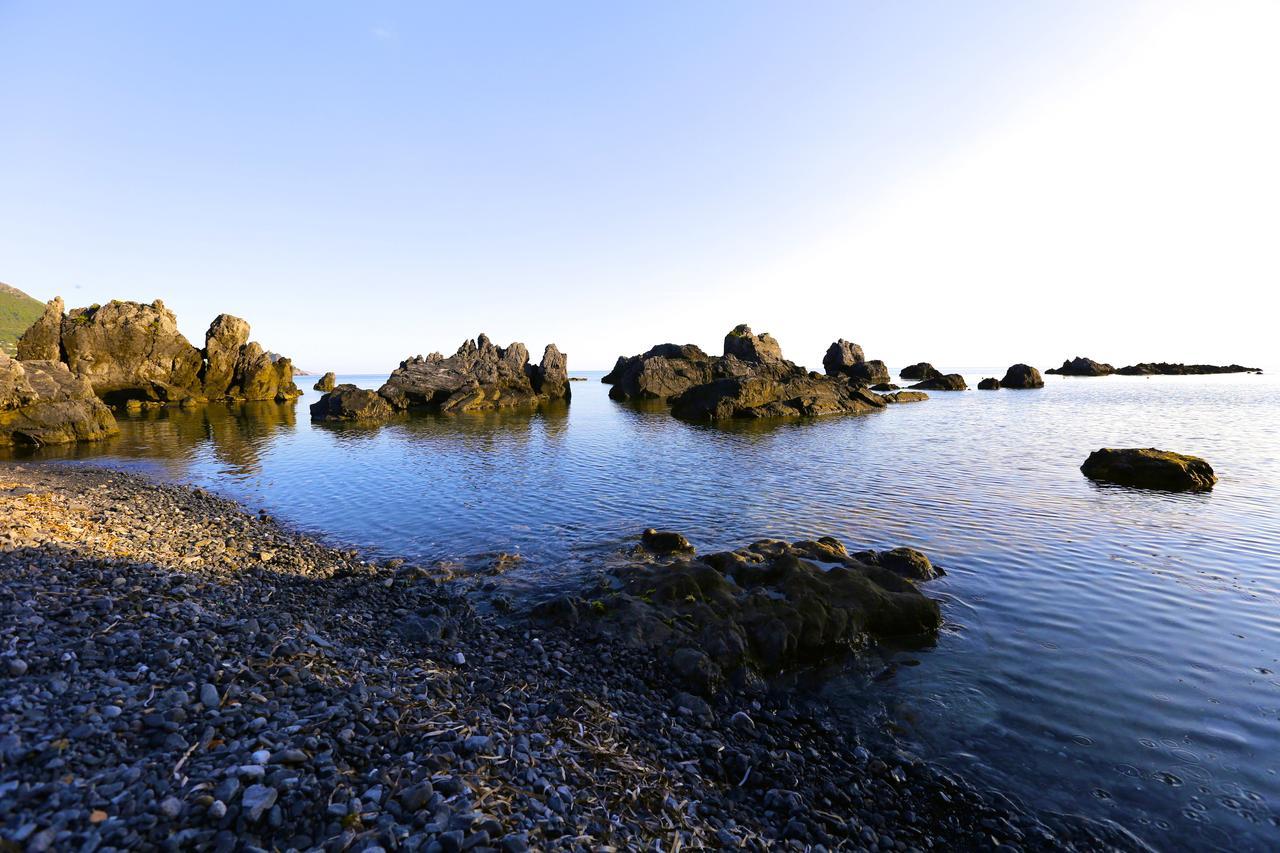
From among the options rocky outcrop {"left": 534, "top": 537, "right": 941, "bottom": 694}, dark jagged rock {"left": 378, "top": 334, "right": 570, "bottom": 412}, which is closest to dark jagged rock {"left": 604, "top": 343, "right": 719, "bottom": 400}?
dark jagged rock {"left": 378, "top": 334, "right": 570, "bottom": 412}

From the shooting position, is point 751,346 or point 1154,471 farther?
point 751,346

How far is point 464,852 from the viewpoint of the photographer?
5492 millimetres

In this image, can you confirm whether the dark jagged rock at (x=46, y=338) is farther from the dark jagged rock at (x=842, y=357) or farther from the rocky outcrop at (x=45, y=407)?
the dark jagged rock at (x=842, y=357)

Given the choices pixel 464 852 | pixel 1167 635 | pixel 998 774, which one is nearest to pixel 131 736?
pixel 464 852

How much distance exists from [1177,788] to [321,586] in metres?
18.7

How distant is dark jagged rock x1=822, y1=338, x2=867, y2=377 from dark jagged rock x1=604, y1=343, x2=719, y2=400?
4574cm

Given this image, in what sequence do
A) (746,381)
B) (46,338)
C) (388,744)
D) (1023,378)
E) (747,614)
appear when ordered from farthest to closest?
(1023,378) < (746,381) < (46,338) < (747,614) < (388,744)

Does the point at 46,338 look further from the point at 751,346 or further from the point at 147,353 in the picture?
the point at 751,346

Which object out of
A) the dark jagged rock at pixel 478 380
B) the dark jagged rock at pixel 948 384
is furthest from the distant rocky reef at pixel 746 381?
the dark jagged rock at pixel 478 380

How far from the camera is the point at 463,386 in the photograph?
94375 mm

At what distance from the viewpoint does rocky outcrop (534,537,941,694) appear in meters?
12.6

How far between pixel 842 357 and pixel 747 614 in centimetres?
14744

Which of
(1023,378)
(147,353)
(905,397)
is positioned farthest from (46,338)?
(1023,378)

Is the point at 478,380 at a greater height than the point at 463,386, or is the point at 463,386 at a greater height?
the point at 478,380
